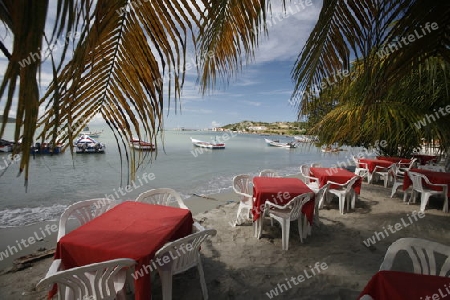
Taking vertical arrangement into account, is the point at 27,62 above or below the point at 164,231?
above

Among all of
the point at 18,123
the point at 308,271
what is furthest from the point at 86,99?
the point at 308,271

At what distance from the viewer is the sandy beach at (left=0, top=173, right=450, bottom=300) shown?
3.00m

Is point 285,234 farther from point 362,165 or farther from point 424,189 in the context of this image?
point 362,165

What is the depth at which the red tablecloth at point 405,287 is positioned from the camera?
1523mm

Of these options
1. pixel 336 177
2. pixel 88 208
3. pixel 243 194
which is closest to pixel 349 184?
pixel 336 177

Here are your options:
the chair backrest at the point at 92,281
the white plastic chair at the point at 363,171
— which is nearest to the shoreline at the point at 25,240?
the chair backrest at the point at 92,281

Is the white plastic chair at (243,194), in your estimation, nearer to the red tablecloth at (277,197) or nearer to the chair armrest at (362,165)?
the red tablecloth at (277,197)

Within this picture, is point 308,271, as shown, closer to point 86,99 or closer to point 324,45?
point 324,45

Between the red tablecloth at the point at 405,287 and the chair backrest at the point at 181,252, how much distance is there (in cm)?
154

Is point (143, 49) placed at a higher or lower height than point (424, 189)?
higher

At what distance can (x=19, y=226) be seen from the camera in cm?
640

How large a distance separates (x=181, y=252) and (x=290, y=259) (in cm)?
207

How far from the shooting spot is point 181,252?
2461 mm

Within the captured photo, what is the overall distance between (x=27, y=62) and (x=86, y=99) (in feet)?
2.34
